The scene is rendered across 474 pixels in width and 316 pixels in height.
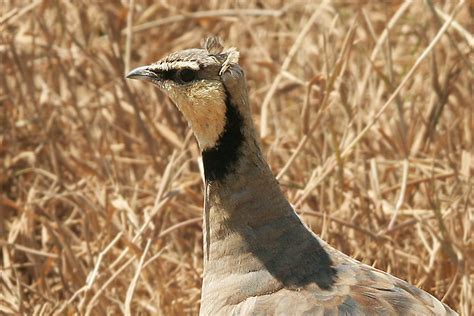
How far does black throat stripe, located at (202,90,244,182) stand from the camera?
350 centimetres

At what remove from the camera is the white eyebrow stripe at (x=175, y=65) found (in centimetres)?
353

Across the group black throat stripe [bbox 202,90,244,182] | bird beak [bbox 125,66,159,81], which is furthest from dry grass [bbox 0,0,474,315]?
bird beak [bbox 125,66,159,81]

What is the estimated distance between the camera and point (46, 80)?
644cm

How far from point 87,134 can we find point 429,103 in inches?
73.5

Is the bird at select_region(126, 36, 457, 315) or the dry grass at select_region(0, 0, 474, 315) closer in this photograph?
the bird at select_region(126, 36, 457, 315)

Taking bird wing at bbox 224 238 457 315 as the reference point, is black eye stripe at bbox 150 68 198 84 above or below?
above

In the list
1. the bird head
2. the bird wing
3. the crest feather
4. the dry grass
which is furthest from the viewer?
the dry grass

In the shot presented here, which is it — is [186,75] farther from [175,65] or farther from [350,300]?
[350,300]

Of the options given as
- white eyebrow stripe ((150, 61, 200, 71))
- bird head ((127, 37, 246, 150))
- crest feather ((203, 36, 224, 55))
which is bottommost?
bird head ((127, 37, 246, 150))

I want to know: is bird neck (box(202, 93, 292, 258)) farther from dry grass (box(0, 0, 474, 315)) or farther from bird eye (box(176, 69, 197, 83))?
dry grass (box(0, 0, 474, 315))

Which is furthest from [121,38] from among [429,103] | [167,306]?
[167,306]

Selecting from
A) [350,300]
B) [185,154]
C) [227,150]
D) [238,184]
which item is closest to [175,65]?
[227,150]

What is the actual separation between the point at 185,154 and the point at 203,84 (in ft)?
6.84

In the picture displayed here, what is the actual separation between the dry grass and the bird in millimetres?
781
